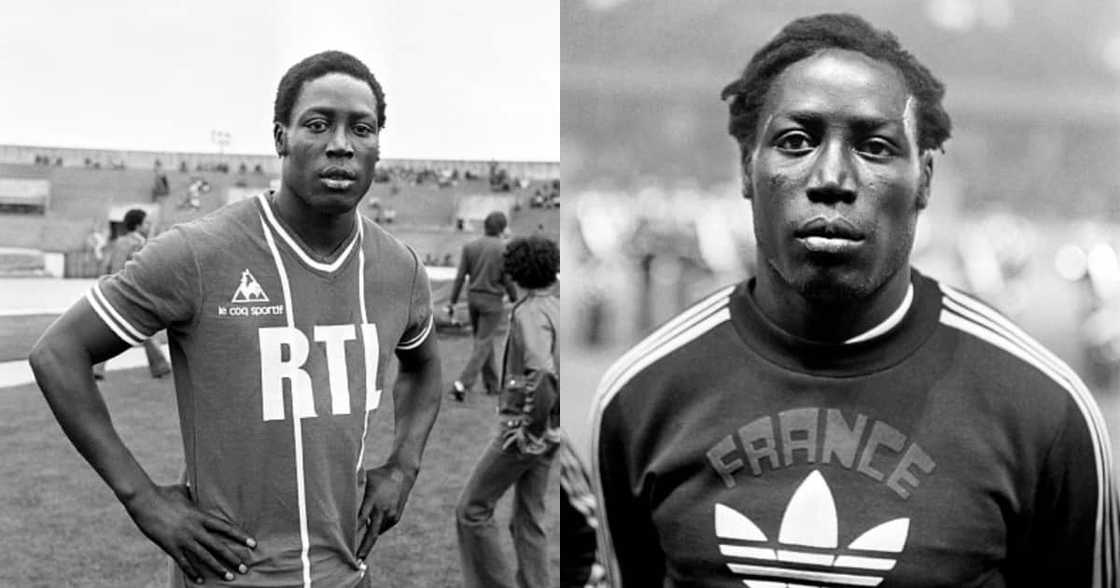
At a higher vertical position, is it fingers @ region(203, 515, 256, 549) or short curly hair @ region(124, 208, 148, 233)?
short curly hair @ region(124, 208, 148, 233)

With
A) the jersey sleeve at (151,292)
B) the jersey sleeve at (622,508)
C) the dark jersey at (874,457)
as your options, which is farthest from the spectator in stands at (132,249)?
the dark jersey at (874,457)

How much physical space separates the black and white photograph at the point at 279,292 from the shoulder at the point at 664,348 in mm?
391

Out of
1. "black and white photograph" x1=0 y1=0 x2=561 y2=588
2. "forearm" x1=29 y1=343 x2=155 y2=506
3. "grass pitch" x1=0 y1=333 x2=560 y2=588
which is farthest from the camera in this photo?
"grass pitch" x1=0 y1=333 x2=560 y2=588

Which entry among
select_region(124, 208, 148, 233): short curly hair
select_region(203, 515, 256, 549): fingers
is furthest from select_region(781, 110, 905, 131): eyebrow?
select_region(124, 208, 148, 233): short curly hair

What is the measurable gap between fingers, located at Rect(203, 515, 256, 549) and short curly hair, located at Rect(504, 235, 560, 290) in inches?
38.8

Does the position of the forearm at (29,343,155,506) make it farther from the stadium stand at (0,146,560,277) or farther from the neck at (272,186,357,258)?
the stadium stand at (0,146,560,277)

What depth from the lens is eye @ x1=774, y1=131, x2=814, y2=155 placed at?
4.90 feet

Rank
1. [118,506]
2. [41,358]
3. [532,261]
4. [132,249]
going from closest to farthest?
[41,358]
[132,249]
[532,261]
[118,506]

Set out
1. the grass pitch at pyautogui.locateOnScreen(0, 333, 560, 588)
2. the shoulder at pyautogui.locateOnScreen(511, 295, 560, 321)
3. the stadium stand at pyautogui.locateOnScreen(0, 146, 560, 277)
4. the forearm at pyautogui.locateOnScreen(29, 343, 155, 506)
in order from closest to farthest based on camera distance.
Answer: the forearm at pyautogui.locateOnScreen(29, 343, 155, 506) → the stadium stand at pyautogui.locateOnScreen(0, 146, 560, 277) → the grass pitch at pyautogui.locateOnScreen(0, 333, 560, 588) → the shoulder at pyautogui.locateOnScreen(511, 295, 560, 321)

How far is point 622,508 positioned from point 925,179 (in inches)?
27.0

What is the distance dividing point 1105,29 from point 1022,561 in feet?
2.53

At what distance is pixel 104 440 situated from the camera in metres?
1.59

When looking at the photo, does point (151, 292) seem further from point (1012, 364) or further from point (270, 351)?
point (1012, 364)

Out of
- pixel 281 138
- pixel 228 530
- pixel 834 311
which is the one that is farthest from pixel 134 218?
pixel 834 311
